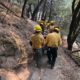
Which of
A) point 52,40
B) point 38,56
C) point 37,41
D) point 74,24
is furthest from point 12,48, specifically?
point 74,24

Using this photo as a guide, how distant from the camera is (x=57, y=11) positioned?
40.2 m

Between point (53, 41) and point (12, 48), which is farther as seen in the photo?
point (53, 41)

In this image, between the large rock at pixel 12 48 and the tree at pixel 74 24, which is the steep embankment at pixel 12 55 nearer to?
the large rock at pixel 12 48

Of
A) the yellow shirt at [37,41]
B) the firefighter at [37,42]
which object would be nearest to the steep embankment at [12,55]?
the firefighter at [37,42]

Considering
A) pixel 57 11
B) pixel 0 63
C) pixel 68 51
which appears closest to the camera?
pixel 0 63

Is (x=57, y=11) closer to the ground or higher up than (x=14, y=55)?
closer to the ground

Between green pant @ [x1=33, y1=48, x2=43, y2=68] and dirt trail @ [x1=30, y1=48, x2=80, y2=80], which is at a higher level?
green pant @ [x1=33, y1=48, x2=43, y2=68]

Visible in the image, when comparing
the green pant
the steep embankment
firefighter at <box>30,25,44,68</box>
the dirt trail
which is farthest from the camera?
the green pant

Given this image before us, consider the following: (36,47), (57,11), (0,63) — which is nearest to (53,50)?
(36,47)

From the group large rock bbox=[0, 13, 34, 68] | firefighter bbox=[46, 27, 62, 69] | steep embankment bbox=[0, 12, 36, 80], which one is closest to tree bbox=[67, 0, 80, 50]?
large rock bbox=[0, 13, 34, 68]

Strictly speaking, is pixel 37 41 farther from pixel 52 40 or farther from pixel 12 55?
pixel 12 55

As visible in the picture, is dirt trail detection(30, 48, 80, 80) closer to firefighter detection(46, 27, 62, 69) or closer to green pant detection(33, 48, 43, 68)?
Result: green pant detection(33, 48, 43, 68)

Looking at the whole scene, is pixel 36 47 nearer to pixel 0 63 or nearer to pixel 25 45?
pixel 25 45

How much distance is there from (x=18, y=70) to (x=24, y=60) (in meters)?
0.95
